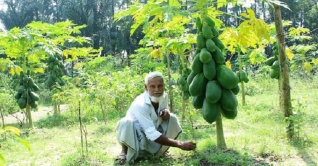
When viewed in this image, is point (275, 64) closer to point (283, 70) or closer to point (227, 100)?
point (283, 70)

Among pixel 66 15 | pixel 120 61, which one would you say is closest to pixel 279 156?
pixel 120 61

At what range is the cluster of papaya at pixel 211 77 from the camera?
13.2 feet

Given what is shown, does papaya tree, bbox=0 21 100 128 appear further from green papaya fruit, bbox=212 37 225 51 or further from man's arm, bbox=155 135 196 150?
green papaya fruit, bbox=212 37 225 51

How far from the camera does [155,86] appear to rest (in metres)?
4.29

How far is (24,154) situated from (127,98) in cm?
472

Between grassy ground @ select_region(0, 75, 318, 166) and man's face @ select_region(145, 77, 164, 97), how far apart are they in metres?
0.85

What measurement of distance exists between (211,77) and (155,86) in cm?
72

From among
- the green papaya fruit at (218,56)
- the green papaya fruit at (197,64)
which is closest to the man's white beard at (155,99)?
the green papaya fruit at (197,64)

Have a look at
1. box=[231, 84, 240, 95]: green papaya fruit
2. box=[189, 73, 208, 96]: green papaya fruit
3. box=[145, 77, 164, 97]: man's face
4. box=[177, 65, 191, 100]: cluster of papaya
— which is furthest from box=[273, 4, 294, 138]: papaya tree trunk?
box=[177, 65, 191, 100]: cluster of papaya

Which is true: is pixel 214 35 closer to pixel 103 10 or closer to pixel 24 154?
pixel 24 154

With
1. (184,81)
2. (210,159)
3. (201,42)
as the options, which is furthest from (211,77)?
(184,81)

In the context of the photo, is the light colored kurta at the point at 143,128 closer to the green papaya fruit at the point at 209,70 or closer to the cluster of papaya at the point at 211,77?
the cluster of papaya at the point at 211,77

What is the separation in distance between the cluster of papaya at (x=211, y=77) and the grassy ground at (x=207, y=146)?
582mm

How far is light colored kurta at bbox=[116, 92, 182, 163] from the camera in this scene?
4211 mm
